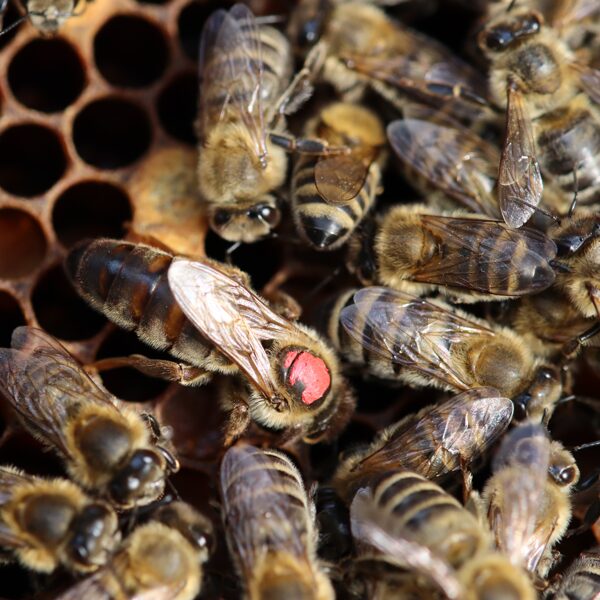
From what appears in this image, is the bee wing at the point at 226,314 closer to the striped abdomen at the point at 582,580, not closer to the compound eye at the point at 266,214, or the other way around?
the compound eye at the point at 266,214

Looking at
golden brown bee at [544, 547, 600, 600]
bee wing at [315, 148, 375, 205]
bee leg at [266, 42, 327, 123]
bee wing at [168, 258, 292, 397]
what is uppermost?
bee leg at [266, 42, 327, 123]

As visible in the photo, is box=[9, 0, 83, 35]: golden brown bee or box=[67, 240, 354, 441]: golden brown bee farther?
box=[9, 0, 83, 35]: golden brown bee

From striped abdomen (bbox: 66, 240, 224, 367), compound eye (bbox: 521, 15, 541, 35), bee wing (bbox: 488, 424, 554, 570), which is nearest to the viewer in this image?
bee wing (bbox: 488, 424, 554, 570)

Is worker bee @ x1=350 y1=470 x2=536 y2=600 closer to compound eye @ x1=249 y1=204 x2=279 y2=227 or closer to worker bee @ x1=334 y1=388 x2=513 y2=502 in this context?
worker bee @ x1=334 y1=388 x2=513 y2=502

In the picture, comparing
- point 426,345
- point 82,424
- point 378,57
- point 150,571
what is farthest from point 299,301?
point 150,571

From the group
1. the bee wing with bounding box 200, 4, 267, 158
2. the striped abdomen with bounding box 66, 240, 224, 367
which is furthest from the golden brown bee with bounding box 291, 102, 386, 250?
the striped abdomen with bounding box 66, 240, 224, 367

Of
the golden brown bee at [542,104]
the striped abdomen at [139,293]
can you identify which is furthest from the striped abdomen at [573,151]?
the striped abdomen at [139,293]

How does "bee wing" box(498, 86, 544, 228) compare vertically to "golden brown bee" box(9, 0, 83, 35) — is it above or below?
below
